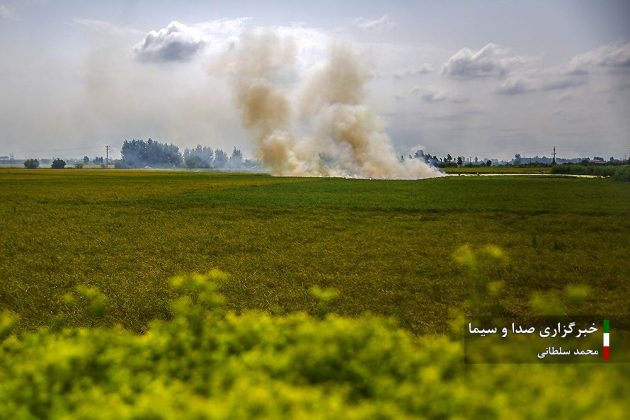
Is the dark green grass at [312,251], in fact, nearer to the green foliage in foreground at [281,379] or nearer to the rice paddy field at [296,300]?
the rice paddy field at [296,300]

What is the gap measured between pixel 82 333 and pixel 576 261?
15.0m

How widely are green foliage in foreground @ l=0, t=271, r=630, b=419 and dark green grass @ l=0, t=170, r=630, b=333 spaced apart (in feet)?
16.5

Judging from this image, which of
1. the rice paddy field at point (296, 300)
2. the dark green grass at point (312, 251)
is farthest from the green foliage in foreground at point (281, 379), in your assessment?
the dark green grass at point (312, 251)

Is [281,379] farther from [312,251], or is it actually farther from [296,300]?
[312,251]

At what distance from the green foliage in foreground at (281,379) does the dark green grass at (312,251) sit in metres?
5.04

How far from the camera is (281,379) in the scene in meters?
5.36

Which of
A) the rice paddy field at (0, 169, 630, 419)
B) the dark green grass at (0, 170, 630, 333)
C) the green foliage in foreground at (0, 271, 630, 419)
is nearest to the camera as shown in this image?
the green foliage in foreground at (0, 271, 630, 419)

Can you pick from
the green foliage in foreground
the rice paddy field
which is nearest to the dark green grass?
the rice paddy field

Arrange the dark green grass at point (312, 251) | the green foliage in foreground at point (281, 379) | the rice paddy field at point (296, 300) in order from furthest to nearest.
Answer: the dark green grass at point (312, 251)
the rice paddy field at point (296, 300)
the green foliage in foreground at point (281, 379)

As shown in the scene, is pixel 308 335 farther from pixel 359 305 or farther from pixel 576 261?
pixel 576 261

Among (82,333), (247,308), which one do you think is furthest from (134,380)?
(247,308)

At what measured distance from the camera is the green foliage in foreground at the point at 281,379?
13.8 ft

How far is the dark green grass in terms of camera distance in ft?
42.9

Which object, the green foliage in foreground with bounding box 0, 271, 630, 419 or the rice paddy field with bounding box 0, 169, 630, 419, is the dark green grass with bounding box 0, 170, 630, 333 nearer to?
the rice paddy field with bounding box 0, 169, 630, 419
